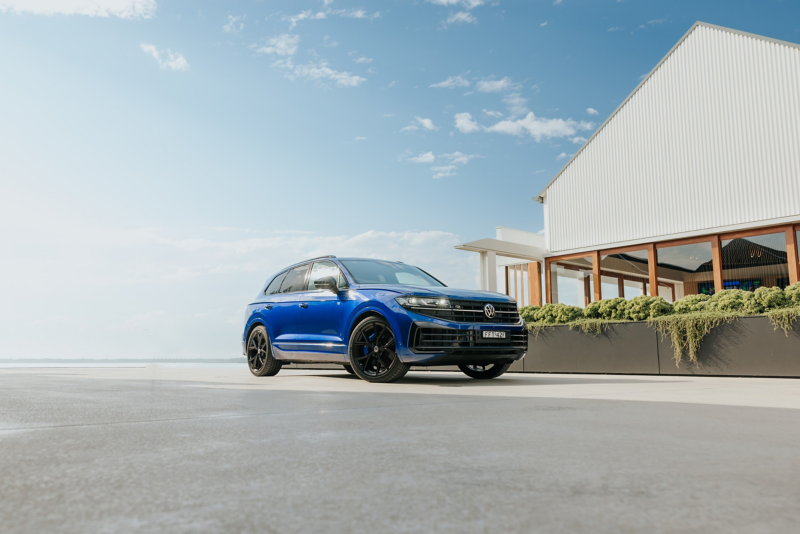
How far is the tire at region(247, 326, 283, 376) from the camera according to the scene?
354 inches

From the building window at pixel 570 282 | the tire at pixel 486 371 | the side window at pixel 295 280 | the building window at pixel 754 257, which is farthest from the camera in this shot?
the building window at pixel 570 282

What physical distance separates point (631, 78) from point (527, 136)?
439 cm

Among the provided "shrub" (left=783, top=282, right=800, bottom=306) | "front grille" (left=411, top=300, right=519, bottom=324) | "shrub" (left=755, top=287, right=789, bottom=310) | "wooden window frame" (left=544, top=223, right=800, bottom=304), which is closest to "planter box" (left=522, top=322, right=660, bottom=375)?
"shrub" (left=755, top=287, right=789, bottom=310)

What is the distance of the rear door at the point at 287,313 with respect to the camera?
27.8ft

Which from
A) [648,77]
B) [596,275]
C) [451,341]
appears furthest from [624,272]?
[451,341]

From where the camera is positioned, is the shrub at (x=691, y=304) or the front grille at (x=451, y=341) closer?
the front grille at (x=451, y=341)

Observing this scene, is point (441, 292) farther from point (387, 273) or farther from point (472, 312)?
point (387, 273)

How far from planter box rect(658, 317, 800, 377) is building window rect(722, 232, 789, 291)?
7.68 m

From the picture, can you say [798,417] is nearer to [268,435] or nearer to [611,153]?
[268,435]

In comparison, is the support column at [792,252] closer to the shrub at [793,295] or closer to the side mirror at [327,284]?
the shrub at [793,295]

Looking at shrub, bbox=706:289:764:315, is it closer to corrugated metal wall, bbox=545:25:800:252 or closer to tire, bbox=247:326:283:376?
tire, bbox=247:326:283:376

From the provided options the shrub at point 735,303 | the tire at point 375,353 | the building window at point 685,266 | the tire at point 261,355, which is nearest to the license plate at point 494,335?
the tire at point 375,353

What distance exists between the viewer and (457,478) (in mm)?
2021

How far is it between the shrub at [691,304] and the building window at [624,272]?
866 cm
